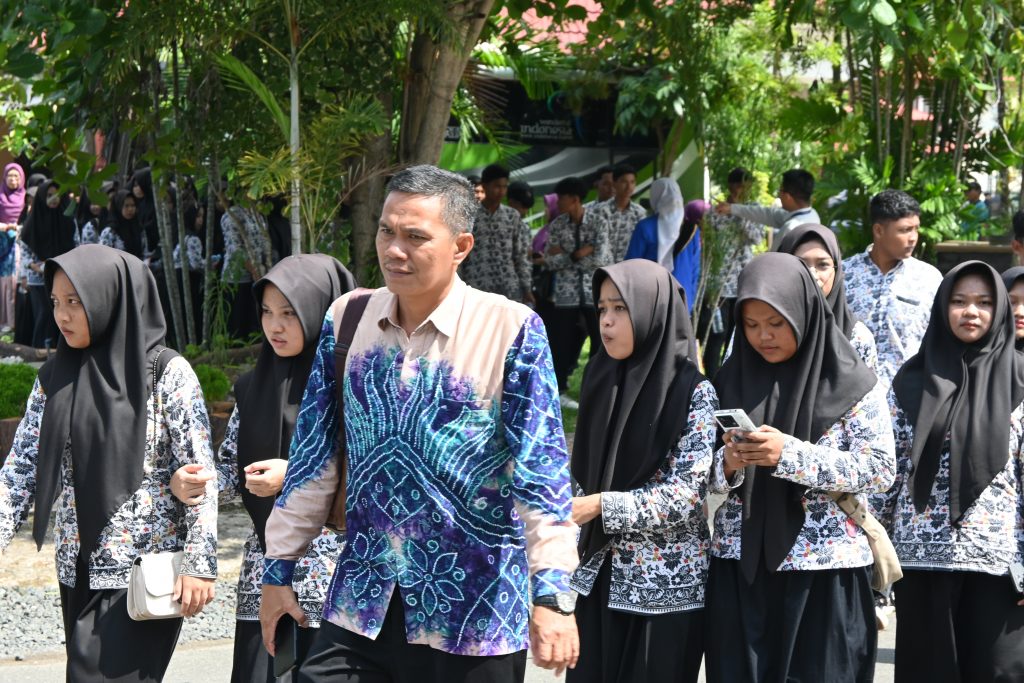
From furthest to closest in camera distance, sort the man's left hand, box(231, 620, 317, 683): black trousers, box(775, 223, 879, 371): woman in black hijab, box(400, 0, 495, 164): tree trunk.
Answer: box(400, 0, 495, 164): tree trunk, box(775, 223, 879, 371): woman in black hijab, box(231, 620, 317, 683): black trousers, the man's left hand

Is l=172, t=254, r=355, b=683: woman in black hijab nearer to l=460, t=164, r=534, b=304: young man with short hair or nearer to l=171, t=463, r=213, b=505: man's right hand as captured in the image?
l=171, t=463, r=213, b=505: man's right hand

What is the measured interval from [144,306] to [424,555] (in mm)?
1530

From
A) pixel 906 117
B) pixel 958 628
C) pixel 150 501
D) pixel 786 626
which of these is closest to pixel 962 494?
pixel 958 628

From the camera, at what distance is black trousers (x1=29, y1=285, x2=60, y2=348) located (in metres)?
13.7

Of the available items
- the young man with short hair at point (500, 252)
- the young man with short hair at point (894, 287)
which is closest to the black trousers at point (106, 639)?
the young man with short hair at point (894, 287)

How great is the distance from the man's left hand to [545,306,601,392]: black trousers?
28.6 ft

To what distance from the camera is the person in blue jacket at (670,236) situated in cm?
1122

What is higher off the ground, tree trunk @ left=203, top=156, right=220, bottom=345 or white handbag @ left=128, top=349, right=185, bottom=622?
tree trunk @ left=203, top=156, right=220, bottom=345

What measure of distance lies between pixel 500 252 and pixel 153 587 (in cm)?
773

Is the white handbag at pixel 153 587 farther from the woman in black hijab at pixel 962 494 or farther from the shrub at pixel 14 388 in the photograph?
the shrub at pixel 14 388

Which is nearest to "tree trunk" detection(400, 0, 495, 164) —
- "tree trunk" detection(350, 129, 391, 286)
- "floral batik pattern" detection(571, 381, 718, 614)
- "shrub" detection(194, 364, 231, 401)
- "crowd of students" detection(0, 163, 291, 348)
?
"tree trunk" detection(350, 129, 391, 286)

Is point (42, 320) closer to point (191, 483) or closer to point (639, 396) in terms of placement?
point (191, 483)

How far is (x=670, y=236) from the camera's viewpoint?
11.2 metres

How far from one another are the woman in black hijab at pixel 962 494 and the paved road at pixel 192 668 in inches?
50.5
